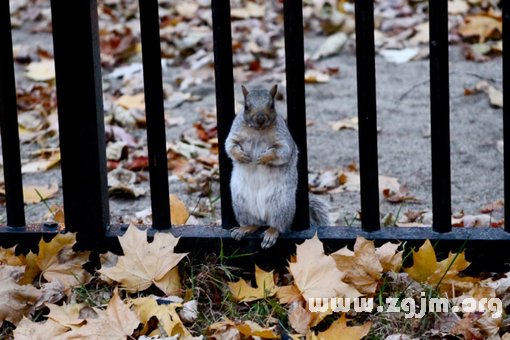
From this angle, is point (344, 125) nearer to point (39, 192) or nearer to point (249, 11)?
point (39, 192)

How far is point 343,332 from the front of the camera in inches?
102

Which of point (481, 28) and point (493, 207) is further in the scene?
point (481, 28)

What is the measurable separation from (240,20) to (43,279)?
4844 millimetres

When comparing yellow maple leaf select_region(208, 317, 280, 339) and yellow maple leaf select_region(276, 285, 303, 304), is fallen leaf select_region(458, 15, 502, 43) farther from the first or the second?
yellow maple leaf select_region(208, 317, 280, 339)

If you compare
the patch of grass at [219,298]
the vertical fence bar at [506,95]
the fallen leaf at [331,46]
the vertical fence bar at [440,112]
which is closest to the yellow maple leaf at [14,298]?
the patch of grass at [219,298]

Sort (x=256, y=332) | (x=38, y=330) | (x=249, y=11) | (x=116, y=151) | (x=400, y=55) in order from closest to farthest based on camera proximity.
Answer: (x=256, y=332) → (x=38, y=330) → (x=116, y=151) → (x=400, y=55) → (x=249, y=11)

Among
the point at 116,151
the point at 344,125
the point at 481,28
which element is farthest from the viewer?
the point at 481,28

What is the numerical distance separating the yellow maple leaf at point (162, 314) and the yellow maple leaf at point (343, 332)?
1.26 ft

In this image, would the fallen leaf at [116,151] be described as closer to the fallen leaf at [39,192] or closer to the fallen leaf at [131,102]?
the fallen leaf at [39,192]

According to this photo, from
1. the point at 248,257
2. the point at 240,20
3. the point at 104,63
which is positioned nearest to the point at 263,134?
the point at 248,257

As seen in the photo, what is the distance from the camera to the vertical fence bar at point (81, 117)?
2.98 m

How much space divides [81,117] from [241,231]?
25.8 inches

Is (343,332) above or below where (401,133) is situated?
below

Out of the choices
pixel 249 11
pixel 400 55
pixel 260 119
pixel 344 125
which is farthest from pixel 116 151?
pixel 249 11
